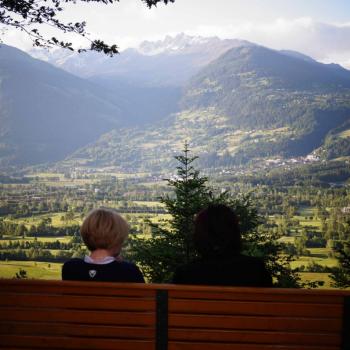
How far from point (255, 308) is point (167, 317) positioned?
2.10ft

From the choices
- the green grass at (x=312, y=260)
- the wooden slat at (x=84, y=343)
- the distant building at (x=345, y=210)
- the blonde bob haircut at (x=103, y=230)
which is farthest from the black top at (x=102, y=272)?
the distant building at (x=345, y=210)

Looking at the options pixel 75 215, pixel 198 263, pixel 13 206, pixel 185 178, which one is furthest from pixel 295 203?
pixel 198 263

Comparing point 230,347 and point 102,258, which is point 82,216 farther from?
point 230,347

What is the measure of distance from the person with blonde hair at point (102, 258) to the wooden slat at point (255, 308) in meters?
0.56

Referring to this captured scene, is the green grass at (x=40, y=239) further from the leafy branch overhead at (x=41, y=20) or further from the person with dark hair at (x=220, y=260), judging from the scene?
the person with dark hair at (x=220, y=260)

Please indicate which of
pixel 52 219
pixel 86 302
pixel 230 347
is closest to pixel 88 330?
pixel 86 302

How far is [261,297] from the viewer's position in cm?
322

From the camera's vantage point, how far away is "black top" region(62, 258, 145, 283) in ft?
12.1

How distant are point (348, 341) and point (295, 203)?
149 metres

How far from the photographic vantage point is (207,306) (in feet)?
10.7

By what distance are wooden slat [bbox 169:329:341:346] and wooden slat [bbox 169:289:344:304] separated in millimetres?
236

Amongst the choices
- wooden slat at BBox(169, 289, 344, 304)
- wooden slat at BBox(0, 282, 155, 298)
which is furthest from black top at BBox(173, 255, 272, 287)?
wooden slat at BBox(0, 282, 155, 298)

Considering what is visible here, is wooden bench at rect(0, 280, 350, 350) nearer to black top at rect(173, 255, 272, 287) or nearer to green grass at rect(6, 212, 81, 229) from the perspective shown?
black top at rect(173, 255, 272, 287)

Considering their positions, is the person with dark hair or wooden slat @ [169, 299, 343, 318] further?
the person with dark hair
